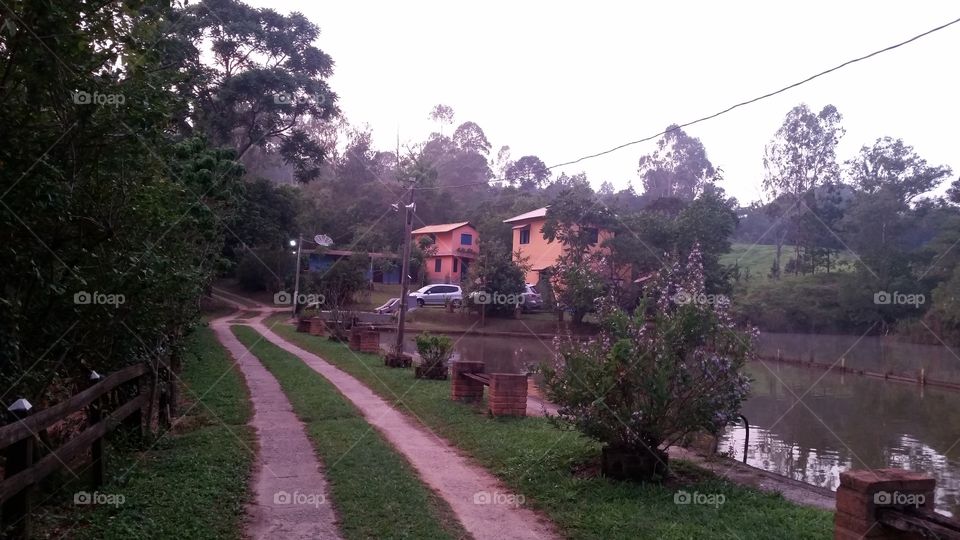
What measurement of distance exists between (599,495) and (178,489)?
383 centimetres

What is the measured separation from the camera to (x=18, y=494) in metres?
4.90

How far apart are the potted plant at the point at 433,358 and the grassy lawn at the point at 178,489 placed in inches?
219

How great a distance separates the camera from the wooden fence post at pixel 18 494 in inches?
190

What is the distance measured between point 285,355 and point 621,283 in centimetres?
1706

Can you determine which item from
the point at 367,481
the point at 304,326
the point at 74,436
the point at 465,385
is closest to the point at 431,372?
the point at 465,385

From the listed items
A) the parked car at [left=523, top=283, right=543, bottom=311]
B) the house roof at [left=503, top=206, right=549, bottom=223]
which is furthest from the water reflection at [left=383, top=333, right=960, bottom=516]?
the house roof at [left=503, top=206, right=549, bottom=223]

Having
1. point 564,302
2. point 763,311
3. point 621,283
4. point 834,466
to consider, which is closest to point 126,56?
point 834,466

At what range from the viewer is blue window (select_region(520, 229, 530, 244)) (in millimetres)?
42812

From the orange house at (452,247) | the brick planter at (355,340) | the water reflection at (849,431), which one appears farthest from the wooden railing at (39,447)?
the orange house at (452,247)

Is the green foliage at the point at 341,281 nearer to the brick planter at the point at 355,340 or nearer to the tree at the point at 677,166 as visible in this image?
the brick planter at the point at 355,340

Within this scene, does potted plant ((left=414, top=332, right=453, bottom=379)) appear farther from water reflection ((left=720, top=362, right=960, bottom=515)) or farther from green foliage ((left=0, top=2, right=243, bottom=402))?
green foliage ((left=0, top=2, right=243, bottom=402))

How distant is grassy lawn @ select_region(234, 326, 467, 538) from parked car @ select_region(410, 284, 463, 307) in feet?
87.7

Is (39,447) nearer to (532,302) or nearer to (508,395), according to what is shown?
(508,395)

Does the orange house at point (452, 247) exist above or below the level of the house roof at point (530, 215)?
below
